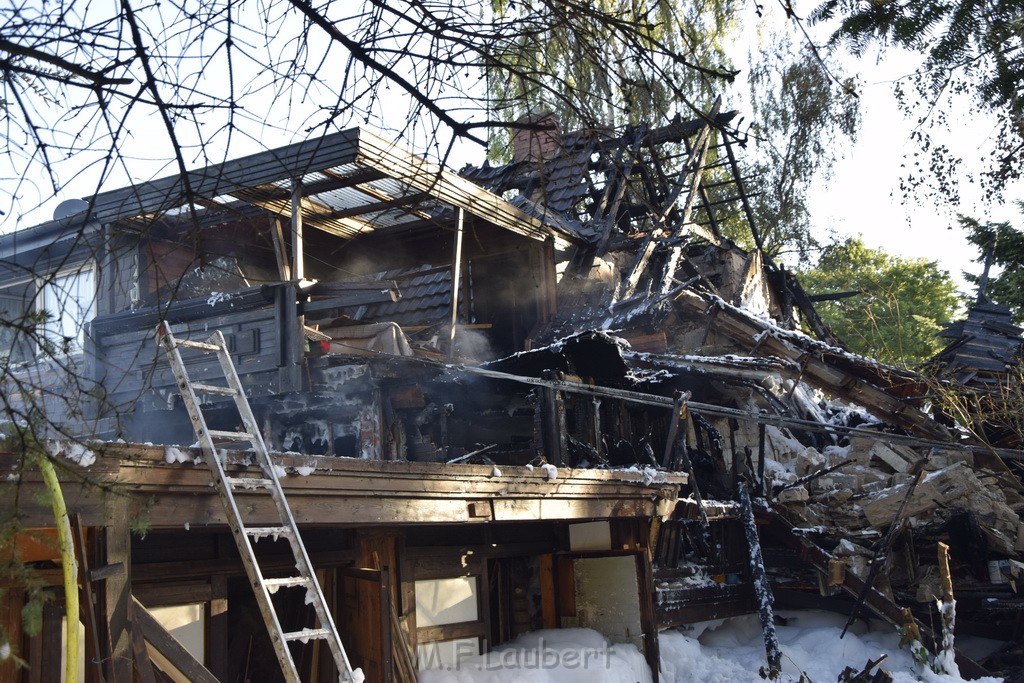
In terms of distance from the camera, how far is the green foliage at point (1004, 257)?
1691 centimetres

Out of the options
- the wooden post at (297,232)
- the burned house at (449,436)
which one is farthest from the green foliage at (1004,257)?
the wooden post at (297,232)

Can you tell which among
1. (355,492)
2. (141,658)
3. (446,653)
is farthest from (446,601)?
(141,658)

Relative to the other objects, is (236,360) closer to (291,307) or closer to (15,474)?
(291,307)

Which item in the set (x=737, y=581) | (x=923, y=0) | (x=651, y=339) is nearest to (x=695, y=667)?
(x=737, y=581)

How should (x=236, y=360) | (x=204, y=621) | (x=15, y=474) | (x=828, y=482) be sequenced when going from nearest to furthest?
(x=15, y=474)
(x=204, y=621)
(x=236, y=360)
(x=828, y=482)

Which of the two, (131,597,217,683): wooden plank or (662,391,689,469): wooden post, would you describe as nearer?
(131,597,217,683): wooden plank

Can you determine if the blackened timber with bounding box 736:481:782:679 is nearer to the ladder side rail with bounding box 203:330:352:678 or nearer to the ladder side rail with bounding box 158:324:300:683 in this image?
the ladder side rail with bounding box 203:330:352:678

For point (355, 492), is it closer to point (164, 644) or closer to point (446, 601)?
point (164, 644)

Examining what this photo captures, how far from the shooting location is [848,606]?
12.2m

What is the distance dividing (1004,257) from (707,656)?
33.7 ft

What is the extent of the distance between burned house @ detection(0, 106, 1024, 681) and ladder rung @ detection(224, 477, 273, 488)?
0.07ft

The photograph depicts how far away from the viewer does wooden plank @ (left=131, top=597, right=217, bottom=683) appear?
16.4 feet

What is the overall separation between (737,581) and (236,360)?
691 cm

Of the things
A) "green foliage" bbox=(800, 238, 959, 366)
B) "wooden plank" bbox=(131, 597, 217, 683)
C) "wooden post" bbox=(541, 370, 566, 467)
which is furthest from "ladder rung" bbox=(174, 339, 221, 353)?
"green foliage" bbox=(800, 238, 959, 366)
